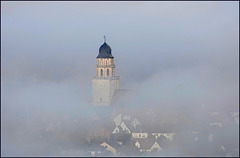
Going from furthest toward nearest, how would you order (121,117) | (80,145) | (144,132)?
(121,117) < (144,132) < (80,145)

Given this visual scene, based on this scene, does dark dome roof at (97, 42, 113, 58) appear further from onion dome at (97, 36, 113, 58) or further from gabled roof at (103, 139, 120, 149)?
gabled roof at (103, 139, 120, 149)

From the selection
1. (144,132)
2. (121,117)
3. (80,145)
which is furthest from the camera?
(121,117)

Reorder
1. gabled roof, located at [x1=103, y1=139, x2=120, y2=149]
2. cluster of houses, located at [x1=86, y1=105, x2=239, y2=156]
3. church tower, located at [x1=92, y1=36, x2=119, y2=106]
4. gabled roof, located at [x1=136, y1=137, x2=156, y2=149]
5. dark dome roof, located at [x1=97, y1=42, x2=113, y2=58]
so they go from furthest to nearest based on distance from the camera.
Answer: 1. church tower, located at [x1=92, y1=36, x2=119, y2=106]
2. dark dome roof, located at [x1=97, y1=42, x2=113, y2=58]
3. gabled roof, located at [x1=136, y1=137, x2=156, y2=149]
4. gabled roof, located at [x1=103, y1=139, x2=120, y2=149]
5. cluster of houses, located at [x1=86, y1=105, x2=239, y2=156]

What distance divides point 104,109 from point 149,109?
4.18 m

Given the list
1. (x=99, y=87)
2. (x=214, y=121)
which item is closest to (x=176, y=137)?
(x=214, y=121)

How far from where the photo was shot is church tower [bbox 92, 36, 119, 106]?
76875 millimetres

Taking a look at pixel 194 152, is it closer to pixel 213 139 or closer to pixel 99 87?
pixel 213 139

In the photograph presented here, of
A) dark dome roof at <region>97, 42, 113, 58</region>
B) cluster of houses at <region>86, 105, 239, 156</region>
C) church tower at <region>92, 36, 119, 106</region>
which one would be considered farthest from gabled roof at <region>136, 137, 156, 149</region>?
dark dome roof at <region>97, 42, 113, 58</region>

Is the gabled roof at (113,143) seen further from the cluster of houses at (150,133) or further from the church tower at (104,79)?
the church tower at (104,79)

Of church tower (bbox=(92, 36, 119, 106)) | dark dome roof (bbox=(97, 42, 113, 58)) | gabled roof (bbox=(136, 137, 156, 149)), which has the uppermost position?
dark dome roof (bbox=(97, 42, 113, 58))

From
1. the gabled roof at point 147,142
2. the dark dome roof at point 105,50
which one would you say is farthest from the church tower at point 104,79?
the gabled roof at point 147,142

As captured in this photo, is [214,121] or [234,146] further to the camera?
[214,121]

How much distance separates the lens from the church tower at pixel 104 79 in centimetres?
7688

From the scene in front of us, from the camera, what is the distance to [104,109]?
75.4 metres
